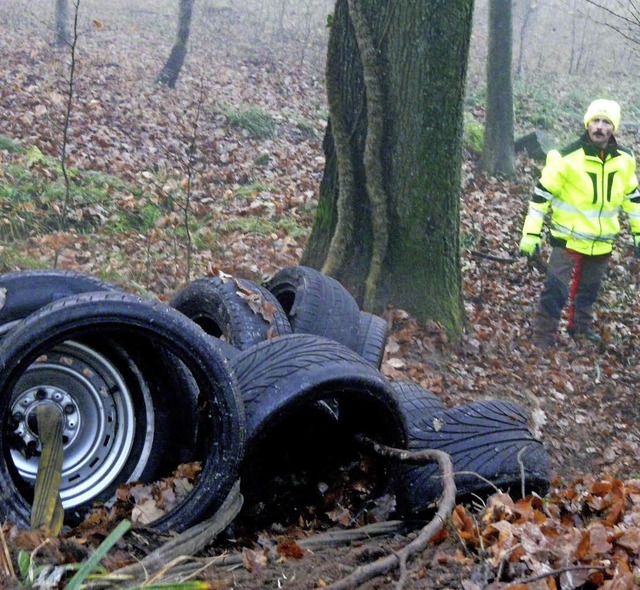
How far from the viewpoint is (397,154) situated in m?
7.10

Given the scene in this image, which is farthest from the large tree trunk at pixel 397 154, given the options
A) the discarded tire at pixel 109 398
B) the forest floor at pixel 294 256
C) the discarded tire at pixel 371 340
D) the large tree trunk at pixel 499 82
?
the large tree trunk at pixel 499 82

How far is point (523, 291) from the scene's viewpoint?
30.9 ft

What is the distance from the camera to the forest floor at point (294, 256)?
10.1 feet

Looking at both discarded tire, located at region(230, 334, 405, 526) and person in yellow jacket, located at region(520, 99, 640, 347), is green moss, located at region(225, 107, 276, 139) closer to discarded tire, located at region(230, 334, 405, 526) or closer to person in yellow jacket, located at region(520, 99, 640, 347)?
person in yellow jacket, located at region(520, 99, 640, 347)

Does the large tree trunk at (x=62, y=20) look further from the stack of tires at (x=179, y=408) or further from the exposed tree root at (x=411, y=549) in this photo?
the exposed tree root at (x=411, y=549)

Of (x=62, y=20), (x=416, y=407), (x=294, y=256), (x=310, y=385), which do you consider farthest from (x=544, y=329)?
(x=62, y=20)

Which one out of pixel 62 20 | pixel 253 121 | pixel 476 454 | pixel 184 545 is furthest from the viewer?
pixel 62 20

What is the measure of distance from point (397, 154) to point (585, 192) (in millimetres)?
2739

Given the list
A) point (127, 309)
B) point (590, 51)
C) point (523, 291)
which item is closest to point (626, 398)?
point (523, 291)

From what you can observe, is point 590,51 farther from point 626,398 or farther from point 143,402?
point 143,402

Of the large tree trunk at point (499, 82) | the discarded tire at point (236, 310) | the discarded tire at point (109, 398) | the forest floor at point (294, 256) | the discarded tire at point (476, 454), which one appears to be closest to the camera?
the forest floor at point (294, 256)

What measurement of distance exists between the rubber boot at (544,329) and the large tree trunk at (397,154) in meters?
1.41

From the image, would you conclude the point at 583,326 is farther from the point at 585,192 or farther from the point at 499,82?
the point at 499,82

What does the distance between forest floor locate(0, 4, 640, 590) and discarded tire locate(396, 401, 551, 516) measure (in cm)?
32
